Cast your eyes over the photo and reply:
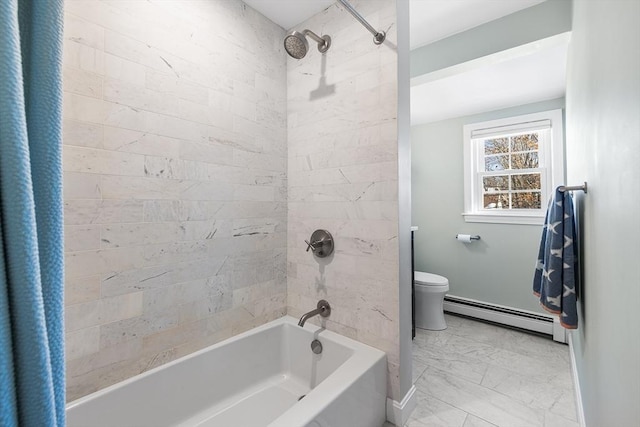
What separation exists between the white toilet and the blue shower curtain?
9.51ft

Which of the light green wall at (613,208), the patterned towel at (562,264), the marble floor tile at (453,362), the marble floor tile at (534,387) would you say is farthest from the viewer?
the marble floor tile at (453,362)

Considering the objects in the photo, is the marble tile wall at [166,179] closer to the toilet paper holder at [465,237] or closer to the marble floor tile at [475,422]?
the marble floor tile at [475,422]

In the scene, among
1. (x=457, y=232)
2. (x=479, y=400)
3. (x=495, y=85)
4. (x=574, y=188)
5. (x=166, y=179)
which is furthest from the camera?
(x=457, y=232)

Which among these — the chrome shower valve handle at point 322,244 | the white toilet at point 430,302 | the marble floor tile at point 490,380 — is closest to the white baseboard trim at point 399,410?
the marble floor tile at point 490,380

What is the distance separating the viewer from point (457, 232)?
11.3 ft

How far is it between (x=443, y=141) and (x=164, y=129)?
3.16 metres

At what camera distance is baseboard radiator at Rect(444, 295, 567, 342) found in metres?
2.68

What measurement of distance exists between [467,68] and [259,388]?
266cm

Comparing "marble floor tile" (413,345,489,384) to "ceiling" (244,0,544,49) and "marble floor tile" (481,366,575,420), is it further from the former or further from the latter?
"ceiling" (244,0,544,49)

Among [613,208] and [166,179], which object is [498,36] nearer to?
[613,208]

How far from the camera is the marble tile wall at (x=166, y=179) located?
4.06 feet

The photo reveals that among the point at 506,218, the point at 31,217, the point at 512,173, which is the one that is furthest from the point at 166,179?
the point at 512,173

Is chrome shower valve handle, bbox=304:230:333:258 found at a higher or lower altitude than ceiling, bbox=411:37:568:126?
lower

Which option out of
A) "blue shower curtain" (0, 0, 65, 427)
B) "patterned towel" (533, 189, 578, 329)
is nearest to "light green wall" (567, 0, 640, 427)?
"patterned towel" (533, 189, 578, 329)
